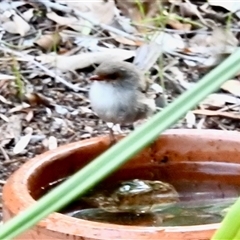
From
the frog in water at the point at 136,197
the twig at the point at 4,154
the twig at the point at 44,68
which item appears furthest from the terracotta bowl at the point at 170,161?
the twig at the point at 44,68

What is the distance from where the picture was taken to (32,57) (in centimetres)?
359

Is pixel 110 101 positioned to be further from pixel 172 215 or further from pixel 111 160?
pixel 111 160

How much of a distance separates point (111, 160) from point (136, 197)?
1631 millimetres

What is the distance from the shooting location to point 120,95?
2795 millimetres

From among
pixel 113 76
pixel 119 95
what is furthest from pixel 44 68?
pixel 119 95

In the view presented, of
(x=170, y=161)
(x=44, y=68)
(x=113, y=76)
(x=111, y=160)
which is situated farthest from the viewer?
(x=44, y=68)

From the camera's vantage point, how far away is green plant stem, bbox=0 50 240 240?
0.34 meters

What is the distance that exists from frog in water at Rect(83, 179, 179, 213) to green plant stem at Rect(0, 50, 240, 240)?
1.52 metres

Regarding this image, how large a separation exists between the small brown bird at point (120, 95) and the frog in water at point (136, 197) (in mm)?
683

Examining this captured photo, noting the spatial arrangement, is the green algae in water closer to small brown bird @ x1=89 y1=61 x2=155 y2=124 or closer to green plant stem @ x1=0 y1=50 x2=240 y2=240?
small brown bird @ x1=89 y1=61 x2=155 y2=124

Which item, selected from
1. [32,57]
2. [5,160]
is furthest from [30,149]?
[32,57]

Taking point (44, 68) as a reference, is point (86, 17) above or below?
above

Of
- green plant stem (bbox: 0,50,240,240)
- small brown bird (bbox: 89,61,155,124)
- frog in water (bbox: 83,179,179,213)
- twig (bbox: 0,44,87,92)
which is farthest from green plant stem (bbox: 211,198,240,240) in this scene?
twig (bbox: 0,44,87,92)

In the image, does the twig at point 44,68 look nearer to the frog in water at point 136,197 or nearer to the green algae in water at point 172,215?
the frog in water at point 136,197
